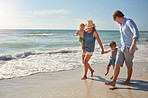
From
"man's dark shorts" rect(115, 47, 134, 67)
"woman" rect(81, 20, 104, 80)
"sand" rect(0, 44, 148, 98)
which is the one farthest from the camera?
"woman" rect(81, 20, 104, 80)

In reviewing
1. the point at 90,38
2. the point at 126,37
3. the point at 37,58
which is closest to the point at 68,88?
the point at 90,38

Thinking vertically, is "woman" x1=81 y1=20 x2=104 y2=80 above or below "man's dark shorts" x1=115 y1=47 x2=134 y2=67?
above

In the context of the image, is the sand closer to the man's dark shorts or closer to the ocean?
the man's dark shorts

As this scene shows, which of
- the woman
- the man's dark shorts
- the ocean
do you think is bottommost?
the ocean

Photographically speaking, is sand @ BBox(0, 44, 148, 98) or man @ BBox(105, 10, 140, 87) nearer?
man @ BBox(105, 10, 140, 87)

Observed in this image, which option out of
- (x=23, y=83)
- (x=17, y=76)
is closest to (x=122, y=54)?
(x=23, y=83)

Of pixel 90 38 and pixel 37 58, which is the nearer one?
pixel 90 38

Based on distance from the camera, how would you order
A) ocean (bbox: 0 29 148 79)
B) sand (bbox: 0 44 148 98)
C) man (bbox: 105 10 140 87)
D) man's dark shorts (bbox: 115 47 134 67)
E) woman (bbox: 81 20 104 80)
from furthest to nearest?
1. ocean (bbox: 0 29 148 79)
2. woman (bbox: 81 20 104 80)
3. man's dark shorts (bbox: 115 47 134 67)
4. sand (bbox: 0 44 148 98)
5. man (bbox: 105 10 140 87)

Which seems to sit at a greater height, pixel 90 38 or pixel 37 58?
pixel 90 38

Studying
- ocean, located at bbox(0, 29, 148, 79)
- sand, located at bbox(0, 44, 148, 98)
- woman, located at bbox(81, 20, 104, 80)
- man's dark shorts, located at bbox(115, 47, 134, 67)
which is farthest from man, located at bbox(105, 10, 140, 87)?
ocean, located at bbox(0, 29, 148, 79)

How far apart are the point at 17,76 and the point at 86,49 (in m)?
2.61

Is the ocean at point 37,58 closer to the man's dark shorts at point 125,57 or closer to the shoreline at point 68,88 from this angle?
the shoreline at point 68,88

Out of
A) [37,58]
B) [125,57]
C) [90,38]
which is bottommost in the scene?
[37,58]

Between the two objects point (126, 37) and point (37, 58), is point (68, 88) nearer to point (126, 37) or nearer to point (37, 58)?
point (126, 37)
